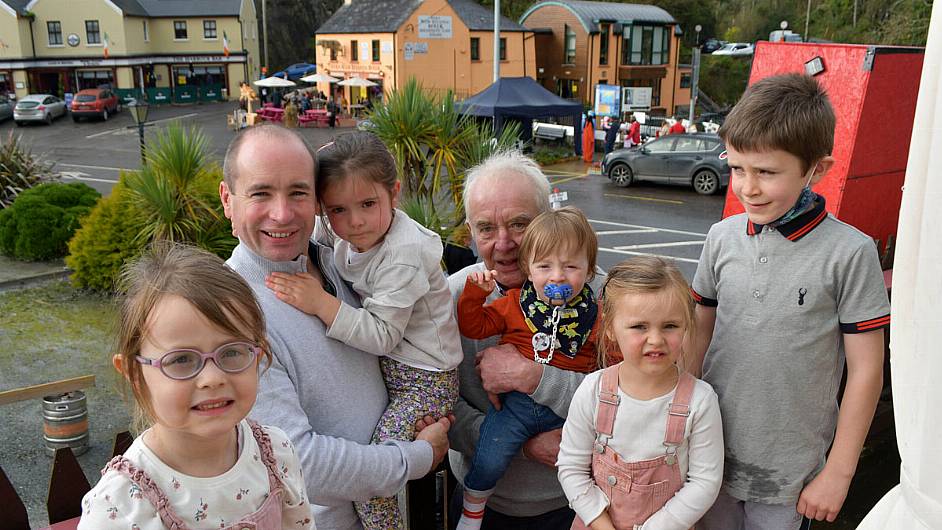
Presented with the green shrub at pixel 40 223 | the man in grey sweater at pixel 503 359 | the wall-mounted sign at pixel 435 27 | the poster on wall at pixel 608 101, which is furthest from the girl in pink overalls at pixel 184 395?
the wall-mounted sign at pixel 435 27

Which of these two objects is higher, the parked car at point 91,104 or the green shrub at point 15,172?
the parked car at point 91,104

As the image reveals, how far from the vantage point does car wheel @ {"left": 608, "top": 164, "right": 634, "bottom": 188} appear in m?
21.8

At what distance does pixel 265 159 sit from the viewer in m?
2.20

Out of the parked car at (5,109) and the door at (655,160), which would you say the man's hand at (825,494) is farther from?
the parked car at (5,109)

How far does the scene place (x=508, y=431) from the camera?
2656 millimetres

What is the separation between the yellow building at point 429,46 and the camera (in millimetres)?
37969

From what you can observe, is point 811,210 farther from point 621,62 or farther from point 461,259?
point 621,62

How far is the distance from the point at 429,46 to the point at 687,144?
20.7 metres

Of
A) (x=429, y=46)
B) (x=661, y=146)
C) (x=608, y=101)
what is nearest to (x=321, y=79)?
(x=429, y=46)

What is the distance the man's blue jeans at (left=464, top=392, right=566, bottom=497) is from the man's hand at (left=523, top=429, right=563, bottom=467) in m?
0.02

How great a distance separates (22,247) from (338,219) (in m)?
12.0

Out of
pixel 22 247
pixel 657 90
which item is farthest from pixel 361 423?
pixel 657 90

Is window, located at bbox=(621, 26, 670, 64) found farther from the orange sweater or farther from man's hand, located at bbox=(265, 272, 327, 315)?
man's hand, located at bbox=(265, 272, 327, 315)

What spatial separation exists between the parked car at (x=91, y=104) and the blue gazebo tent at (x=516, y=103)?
25687 mm
